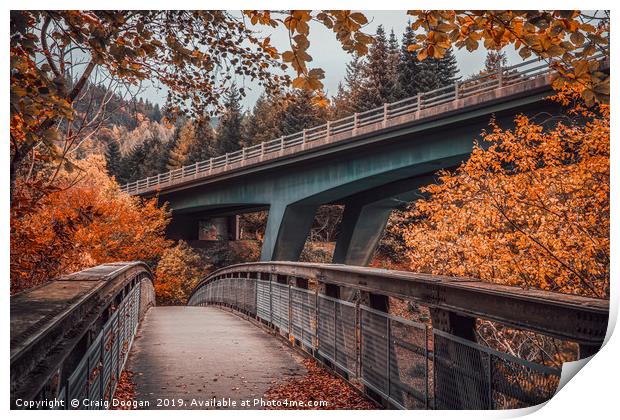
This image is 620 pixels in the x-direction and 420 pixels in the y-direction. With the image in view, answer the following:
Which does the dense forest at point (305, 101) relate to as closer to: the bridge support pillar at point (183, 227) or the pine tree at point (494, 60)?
the pine tree at point (494, 60)

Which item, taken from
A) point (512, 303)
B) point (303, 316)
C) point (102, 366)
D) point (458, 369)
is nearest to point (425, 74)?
point (303, 316)

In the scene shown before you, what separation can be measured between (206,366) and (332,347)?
136 centimetres

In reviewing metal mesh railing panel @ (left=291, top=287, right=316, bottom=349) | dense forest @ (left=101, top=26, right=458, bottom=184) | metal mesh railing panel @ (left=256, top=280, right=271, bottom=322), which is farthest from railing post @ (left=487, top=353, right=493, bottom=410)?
metal mesh railing panel @ (left=256, top=280, right=271, bottom=322)

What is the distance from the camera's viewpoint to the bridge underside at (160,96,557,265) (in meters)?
15.5

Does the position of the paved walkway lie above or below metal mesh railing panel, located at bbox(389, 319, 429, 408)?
below

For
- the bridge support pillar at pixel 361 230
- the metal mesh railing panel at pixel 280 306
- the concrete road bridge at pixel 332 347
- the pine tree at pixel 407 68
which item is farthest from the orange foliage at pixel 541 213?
the bridge support pillar at pixel 361 230

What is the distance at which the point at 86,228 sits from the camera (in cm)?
1722

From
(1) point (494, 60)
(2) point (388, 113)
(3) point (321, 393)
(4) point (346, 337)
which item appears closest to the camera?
(3) point (321, 393)

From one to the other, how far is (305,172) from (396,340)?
714 inches

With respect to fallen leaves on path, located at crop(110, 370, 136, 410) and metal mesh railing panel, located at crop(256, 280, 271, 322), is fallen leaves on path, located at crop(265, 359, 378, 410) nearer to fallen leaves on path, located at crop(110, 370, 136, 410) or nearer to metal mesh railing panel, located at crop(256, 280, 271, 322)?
fallen leaves on path, located at crop(110, 370, 136, 410)

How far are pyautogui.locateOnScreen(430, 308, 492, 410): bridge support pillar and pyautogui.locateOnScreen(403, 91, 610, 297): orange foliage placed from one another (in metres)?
3.17

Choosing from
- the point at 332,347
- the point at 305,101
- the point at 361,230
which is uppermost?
the point at 305,101

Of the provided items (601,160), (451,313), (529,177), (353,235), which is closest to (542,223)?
(529,177)

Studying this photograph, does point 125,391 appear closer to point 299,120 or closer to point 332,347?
point 332,347
